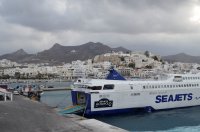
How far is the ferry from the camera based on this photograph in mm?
28125

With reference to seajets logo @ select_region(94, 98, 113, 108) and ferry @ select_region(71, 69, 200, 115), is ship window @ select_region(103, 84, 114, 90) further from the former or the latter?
seajets logo @ select_region(94, 98, 113, 108)

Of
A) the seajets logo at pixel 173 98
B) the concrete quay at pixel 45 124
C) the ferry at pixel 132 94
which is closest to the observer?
the concrete quay at pixel 45 124

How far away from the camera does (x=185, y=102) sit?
1345 inches

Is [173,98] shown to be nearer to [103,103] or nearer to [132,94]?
[132,94]

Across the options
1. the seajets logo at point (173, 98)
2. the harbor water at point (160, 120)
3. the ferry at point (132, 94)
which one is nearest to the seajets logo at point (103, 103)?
the ferry at point (132, 94)

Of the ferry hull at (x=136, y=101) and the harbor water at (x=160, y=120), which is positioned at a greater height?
the ferry hull at (x=136, y=101)

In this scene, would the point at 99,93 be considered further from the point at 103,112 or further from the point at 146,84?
the point at 146,84

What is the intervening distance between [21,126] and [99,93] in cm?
1175

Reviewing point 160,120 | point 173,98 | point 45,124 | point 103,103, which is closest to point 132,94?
point 103,103

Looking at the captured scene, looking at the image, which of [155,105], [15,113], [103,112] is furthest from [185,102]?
[15,113]

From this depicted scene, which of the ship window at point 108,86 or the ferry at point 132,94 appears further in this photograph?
the ship window at point 108,86

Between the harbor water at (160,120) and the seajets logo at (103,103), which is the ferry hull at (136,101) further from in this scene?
the harbor water at (160,120)

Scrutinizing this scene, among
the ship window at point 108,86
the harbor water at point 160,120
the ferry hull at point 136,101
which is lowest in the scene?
the harbor water at point 160,120

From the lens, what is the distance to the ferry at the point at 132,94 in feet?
92.3
